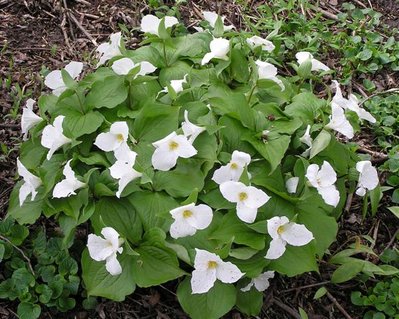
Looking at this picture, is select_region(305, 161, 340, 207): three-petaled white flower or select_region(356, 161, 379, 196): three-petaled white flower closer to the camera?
select_region(305, 161, 340, 207): three-petaled white flower

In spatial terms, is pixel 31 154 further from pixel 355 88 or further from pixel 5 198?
pixel 355 88

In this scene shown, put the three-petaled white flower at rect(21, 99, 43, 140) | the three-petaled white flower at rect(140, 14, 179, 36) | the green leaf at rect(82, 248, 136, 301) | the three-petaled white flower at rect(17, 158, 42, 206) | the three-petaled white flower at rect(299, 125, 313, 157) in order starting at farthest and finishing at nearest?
the three-petaled white flower at rect(140, 14, 179, 36)
the three-petaled white flower at rect(21, 99, 43, 140)
the three-petaled white flower at rect(299, 125, 313, 157)
the three-petaled white flower at rect(17, 158, 42, 206)
the green leaf at rect(82, 248, 136, 301)

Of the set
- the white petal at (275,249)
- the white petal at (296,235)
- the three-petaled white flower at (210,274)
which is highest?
the white petal at (296,235)

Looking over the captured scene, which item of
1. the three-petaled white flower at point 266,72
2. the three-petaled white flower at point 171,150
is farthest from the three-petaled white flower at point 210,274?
the three-petaled white flower at point 266,72

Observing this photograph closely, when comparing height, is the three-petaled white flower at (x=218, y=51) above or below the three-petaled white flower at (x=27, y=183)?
above

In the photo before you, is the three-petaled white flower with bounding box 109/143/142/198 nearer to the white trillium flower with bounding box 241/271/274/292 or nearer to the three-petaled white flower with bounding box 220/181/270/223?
the three-petaled white flower with bounding box 220/181/270/223

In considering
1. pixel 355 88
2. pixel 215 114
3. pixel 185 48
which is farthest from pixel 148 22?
pixel 355 88

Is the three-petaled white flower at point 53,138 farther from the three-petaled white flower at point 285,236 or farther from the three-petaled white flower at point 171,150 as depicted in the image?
the three-petaled white flower at point 285,236

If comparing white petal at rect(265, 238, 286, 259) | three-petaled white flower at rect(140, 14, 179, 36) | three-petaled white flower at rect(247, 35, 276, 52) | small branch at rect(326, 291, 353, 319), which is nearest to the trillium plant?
white petal at rect(265, 238, 286, 259)
